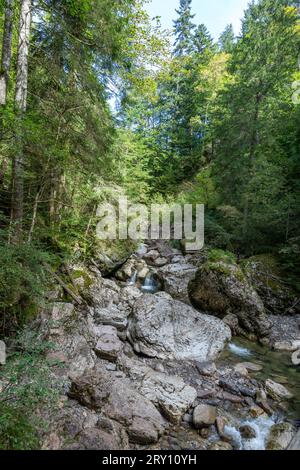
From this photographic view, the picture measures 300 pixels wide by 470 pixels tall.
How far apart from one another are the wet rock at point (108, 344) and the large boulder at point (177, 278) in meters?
3.49

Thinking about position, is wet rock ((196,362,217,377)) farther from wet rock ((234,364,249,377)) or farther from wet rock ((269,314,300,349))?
wet rock ((269,314,300,349))

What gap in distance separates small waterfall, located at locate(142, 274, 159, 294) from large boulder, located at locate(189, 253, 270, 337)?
→ 1896 mm

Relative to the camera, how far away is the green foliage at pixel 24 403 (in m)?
2.87

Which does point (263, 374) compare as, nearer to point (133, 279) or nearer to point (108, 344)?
point (108, 344)

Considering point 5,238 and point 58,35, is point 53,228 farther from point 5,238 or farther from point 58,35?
point 58,35

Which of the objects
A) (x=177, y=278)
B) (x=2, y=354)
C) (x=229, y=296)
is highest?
(x=177, y=278)

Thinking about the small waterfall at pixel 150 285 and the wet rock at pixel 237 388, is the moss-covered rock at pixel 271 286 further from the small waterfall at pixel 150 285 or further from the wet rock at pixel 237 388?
the wet rock at pixel 237 388

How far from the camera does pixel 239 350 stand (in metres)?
6.92

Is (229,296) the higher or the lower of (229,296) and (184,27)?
the lower

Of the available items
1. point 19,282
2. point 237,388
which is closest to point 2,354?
point 19,282

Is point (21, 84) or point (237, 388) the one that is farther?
point (237, 388)

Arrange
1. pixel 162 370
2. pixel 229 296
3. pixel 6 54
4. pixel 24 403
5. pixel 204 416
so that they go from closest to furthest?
1. pixel 24 403
2. pixel 204 416
3. pixel 6 54
4. pixel 162 370
5. pixel 229 296

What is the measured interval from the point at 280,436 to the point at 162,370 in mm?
2399
